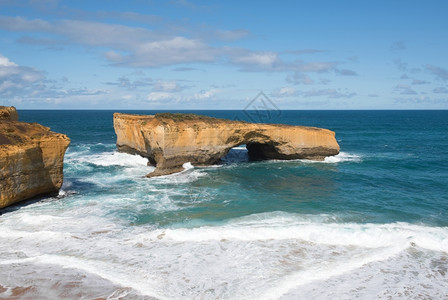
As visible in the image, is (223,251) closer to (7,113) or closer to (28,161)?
(28,161)

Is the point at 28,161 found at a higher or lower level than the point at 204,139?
lower

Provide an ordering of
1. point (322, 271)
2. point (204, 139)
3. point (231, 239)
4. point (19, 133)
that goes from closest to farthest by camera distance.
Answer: point (322, 271) → point (231, 239) → point (19, 133) → point (204, 139)

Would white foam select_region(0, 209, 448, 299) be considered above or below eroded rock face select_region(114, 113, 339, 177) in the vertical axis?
below

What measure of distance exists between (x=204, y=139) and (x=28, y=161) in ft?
44.2

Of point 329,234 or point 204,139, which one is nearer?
point 329,234

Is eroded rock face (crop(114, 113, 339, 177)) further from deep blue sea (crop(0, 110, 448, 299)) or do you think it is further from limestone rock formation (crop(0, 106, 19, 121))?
limestone rock formation (crop(0, 106, 19, 121))

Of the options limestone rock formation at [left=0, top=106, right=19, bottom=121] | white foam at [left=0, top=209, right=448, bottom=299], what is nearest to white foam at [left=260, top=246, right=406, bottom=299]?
white foam at [left=0, top=209, right=448, bottom=299]

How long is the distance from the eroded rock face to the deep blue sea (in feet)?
9.56

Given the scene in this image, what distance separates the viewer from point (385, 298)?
36.0 ft

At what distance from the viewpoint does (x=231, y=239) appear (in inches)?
584

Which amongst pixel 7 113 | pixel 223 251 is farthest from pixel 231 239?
pixel 7 113

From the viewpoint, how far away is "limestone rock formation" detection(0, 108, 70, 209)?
17344 millimetres

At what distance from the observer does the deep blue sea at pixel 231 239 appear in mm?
11484

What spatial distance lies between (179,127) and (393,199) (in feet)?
51.0
